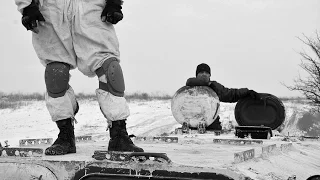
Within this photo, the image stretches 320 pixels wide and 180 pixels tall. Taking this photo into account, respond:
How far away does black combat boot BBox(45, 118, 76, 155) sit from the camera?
8.86 ft

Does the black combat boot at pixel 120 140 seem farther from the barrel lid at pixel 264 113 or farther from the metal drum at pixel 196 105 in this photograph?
the metal drum at pixel 196 105

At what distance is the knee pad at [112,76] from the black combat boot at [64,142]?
1.08ft

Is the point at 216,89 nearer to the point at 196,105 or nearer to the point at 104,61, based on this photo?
the point at 196,105

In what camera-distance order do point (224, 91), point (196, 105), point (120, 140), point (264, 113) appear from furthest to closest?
point (224, 91) → point (196, 105) → point (264, 113) → point (120, 140)

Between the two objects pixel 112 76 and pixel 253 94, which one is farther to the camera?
pixel 253 94

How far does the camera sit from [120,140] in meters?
2.88

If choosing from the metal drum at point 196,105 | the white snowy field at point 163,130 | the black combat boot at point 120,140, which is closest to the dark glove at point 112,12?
the black combat boot at point 120,140

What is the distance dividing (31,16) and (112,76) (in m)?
0.58

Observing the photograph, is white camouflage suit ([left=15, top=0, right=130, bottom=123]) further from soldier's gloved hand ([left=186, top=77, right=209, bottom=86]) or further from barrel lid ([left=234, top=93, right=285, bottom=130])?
soldier's gloved hand ([left=186, top=77, right=209, bottom=86])

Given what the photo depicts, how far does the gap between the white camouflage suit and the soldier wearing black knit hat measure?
4.18 metres

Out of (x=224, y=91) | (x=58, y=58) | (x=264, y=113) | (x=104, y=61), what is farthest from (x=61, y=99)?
(x=224, y=91)

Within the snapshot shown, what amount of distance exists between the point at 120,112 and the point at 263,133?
2.59m

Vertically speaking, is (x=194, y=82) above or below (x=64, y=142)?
above

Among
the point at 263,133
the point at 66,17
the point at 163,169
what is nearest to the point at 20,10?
the point at 66,17
